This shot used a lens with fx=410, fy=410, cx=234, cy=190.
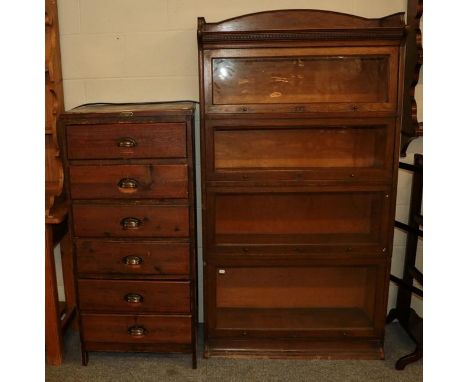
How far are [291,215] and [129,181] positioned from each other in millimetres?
844

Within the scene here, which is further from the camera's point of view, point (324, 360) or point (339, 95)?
point (324, 360)

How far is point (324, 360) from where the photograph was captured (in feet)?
6.48

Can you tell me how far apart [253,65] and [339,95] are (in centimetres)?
41

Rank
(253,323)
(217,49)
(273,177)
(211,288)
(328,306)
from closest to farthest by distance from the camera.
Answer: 1. (217,49)
2. (273,177)
3. (211,288)
4. (253,323)
5. (328,306)

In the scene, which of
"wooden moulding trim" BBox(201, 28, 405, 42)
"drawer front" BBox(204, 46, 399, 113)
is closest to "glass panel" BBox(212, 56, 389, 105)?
"drawer front" BBox(204, 46, 399, 113)

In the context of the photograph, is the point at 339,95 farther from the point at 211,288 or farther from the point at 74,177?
the point at 74,177

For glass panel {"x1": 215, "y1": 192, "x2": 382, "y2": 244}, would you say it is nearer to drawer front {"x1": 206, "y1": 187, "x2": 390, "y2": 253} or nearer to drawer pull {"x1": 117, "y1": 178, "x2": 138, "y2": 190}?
drawer front {"x1": 206, "y1": 187, "x2": 390, "y2": 253}

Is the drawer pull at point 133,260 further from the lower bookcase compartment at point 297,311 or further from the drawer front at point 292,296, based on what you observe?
the drawer front at point 292,296

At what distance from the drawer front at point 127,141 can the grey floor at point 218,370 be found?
1009 millimetres

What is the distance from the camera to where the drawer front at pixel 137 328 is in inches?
73.4

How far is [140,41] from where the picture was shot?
2.02m

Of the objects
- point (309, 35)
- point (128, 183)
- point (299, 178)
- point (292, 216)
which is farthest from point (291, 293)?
point (309, 35)

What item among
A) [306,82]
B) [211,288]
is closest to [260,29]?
[306,82]

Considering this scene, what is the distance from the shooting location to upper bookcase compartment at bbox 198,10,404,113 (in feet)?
5.43
